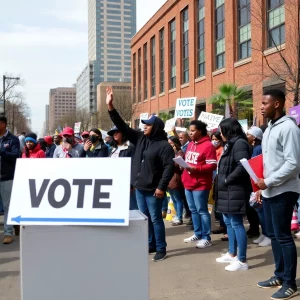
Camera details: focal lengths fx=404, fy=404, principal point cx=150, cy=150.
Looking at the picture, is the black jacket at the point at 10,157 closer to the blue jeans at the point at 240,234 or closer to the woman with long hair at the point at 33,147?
the woman with long hair at the point at 33,147

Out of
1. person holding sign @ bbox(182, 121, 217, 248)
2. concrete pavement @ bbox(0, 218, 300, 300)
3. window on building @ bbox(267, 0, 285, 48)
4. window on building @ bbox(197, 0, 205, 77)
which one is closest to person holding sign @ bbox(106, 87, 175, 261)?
concrete pavement @ bbox(0, 218, 300, 300)

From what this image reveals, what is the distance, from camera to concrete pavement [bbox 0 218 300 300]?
439cm

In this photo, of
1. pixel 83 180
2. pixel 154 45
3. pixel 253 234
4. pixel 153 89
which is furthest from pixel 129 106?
pixel 83 180

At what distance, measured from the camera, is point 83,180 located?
9.02 feet

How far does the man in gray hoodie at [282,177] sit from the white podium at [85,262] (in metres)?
1.87

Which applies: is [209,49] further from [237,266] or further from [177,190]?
[237,266]

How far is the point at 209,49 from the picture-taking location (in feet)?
99.5

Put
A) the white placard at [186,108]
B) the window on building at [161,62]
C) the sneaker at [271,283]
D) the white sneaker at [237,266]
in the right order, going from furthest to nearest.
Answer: the window on building at [161,62]
the white placard at [186,108]
the white sneaker at [237,266]
the sneaker at [271,283]

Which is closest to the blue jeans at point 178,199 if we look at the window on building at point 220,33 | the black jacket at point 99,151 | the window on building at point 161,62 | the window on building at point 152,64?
the black jacket at point 99,151

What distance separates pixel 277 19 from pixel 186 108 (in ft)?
39.2

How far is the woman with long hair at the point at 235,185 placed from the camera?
203 inches

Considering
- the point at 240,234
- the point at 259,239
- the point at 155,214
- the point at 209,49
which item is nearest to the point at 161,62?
the point at 209,49

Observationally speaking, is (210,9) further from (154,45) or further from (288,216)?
(288,216)

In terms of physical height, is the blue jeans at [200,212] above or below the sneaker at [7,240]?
above
